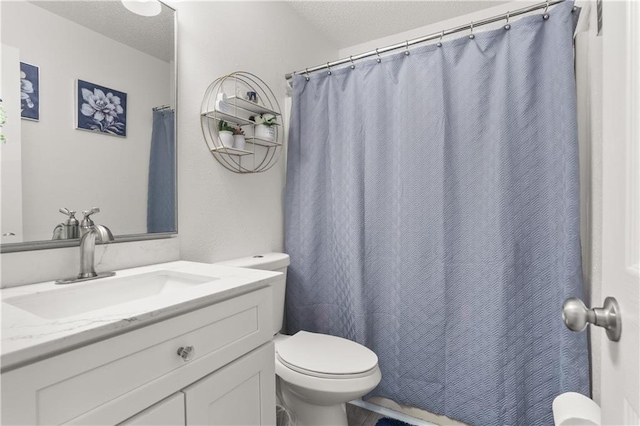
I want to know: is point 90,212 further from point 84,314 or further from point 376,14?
point 376,14

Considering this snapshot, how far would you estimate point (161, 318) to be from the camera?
756 mm

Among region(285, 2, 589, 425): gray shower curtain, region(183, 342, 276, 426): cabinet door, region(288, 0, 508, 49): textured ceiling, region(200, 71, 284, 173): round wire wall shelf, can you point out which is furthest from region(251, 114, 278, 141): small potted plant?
region(183, 342, 276, 426): cabinet door

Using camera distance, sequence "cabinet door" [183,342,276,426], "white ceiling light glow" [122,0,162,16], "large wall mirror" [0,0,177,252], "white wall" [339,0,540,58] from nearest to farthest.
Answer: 1. "cabinet door" [183,342,276,426]
2. "large wall mirror" [0,0,177,252]
3. "white ceiling light glow" [122,0,162,16]
4. "white wall" [339,0,540,58]

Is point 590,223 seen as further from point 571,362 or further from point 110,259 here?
point 110,259

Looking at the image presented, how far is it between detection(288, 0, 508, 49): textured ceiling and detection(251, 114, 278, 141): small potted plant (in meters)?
0.83

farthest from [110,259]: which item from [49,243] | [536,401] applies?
[536,401]

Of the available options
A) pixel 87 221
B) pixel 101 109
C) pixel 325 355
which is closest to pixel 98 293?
pixel 87 221

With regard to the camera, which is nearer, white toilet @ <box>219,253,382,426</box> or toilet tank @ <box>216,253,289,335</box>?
white toilet @ <box>219,253,382,426</box>

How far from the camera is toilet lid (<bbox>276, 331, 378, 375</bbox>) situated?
1320 mm

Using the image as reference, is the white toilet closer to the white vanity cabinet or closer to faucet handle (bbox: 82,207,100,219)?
the white vanity cabinet

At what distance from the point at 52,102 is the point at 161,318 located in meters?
0.79

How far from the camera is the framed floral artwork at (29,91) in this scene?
3.12 feet

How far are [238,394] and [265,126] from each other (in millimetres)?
1266

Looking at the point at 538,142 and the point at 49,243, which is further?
the point at 538,142
